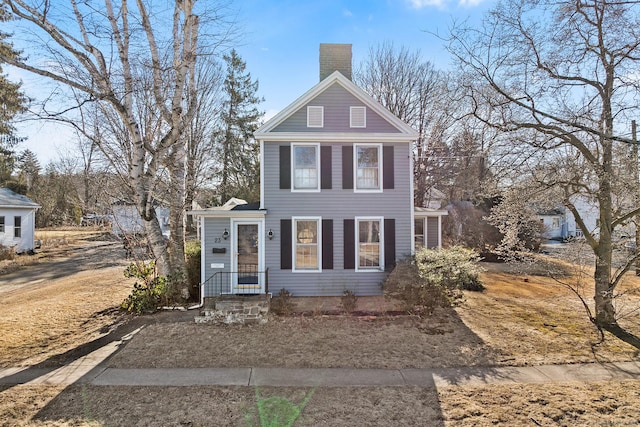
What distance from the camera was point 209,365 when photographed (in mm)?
6293

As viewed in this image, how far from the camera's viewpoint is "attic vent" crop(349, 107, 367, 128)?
35.7 ft

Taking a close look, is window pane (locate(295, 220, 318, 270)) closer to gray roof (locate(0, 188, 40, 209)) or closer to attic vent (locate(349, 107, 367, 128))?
attic vent (locate(349, 107, 367, 128))

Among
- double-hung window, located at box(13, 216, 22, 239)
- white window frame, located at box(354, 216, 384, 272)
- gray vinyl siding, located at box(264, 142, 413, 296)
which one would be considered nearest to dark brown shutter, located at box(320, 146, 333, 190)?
gray vinyl siding, located at box(264, 142, 413, 296)

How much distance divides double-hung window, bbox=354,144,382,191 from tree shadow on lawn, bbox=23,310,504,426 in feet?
14.3

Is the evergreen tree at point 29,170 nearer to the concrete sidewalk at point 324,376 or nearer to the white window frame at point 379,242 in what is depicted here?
the concrete sidewalk at point 324,376

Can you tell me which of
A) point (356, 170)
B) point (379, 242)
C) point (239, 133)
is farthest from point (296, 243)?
point (239, 133)

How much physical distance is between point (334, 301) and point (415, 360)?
389 centimetres

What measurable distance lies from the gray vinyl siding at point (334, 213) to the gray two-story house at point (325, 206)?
0.03m

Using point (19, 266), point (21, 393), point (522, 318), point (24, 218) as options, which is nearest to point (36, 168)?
point (24, 218)

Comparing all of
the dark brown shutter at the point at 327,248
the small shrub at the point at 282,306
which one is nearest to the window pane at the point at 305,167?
→ the dark brown shutter at the point at 327,248

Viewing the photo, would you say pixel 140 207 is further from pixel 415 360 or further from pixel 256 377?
pixel 415 360

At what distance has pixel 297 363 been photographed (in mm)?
6336

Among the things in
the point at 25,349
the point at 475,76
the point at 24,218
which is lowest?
the point at 25,349

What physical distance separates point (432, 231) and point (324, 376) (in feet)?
25.9
